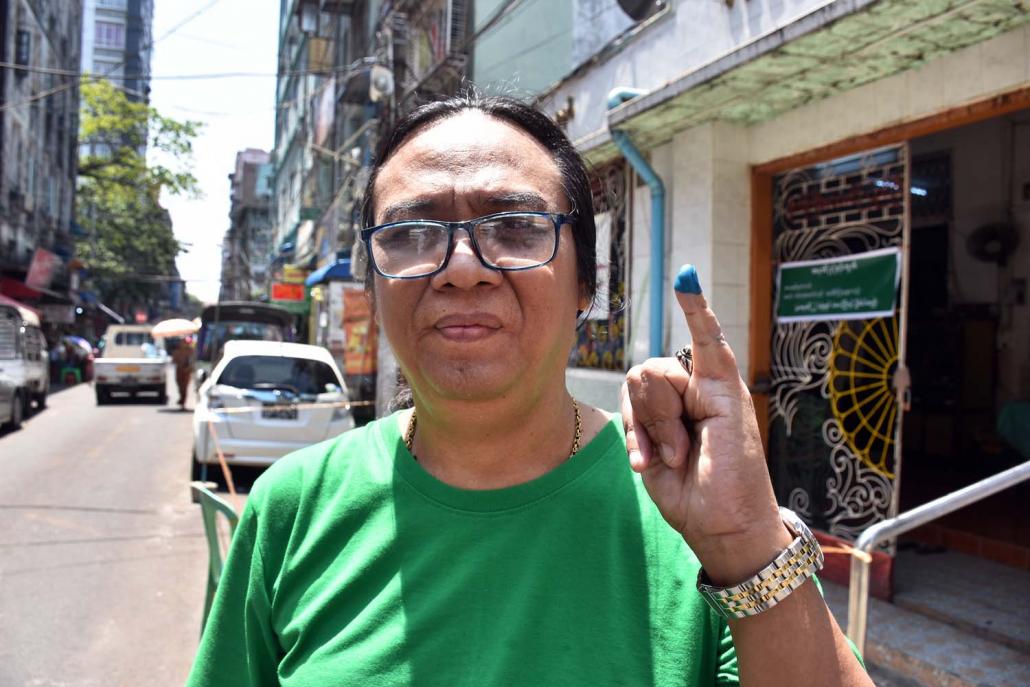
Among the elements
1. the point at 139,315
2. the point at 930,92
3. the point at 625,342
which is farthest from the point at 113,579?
the point at 139,315

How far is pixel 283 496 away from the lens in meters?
1.44

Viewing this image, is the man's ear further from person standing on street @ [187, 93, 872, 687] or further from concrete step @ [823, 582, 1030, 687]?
concrete step @ [823, 582, 1030, 687]

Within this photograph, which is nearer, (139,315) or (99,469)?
(99,469)

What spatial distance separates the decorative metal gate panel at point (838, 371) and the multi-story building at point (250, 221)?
195 feet

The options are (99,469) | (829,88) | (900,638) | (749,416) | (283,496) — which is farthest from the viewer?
(99,469)

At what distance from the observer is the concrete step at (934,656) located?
397 centimetres

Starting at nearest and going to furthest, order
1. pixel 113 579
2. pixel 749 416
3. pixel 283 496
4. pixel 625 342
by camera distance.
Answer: pixel 749 416
pixel 283 496
pixel 113 579
pixel 625 342

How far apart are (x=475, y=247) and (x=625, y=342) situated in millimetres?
6302

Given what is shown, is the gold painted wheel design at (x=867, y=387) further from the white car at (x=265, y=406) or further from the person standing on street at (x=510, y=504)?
the white car at (x=265, y=406)

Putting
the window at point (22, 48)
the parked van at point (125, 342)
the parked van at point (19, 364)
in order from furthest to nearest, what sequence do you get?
the window at point (22, 48)
the parked van at point (125, 342)
the parked van at point (19, 364)

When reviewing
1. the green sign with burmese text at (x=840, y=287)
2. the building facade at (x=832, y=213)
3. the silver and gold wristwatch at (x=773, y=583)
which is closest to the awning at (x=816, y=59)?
the building facade at (x=832, y=213)

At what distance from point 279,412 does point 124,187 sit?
1201 inches

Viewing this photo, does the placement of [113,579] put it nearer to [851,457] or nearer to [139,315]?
[851,457]

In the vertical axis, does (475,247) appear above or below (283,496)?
above
